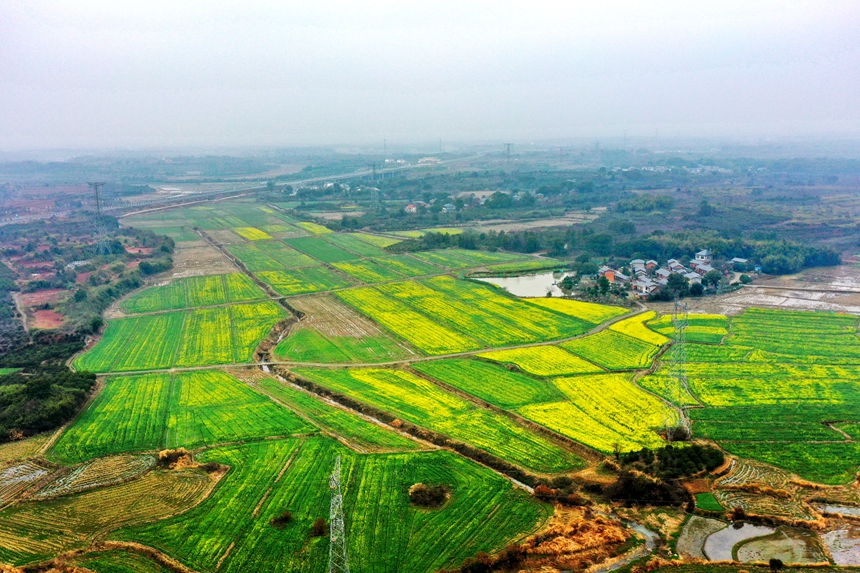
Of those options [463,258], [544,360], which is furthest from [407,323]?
[463,258]

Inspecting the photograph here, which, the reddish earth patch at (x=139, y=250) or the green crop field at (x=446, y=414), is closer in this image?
the green crop field at (x=446, y=414)

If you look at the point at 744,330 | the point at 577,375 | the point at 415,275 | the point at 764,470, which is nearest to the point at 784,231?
the point at 744,330

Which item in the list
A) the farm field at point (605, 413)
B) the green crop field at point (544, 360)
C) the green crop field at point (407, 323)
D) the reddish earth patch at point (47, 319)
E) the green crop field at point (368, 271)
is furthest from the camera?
the green crop field at point (368, 271)

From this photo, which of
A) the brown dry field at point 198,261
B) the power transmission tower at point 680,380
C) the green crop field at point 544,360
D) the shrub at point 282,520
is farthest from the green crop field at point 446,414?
the brown dry field at point 198,261

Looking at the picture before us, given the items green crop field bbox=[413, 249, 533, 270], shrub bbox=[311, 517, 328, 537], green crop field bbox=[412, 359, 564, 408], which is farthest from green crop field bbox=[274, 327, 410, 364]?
green crop field bbox=[413, 249, 533, 270]

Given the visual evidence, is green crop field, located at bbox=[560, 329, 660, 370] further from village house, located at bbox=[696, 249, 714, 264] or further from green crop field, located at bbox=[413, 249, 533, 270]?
village house, located at bbox=[696, 249, 714, 264]

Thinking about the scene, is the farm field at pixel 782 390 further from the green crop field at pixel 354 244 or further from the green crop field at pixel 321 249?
the green crop field at pixel 321 249

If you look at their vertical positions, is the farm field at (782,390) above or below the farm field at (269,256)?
below
